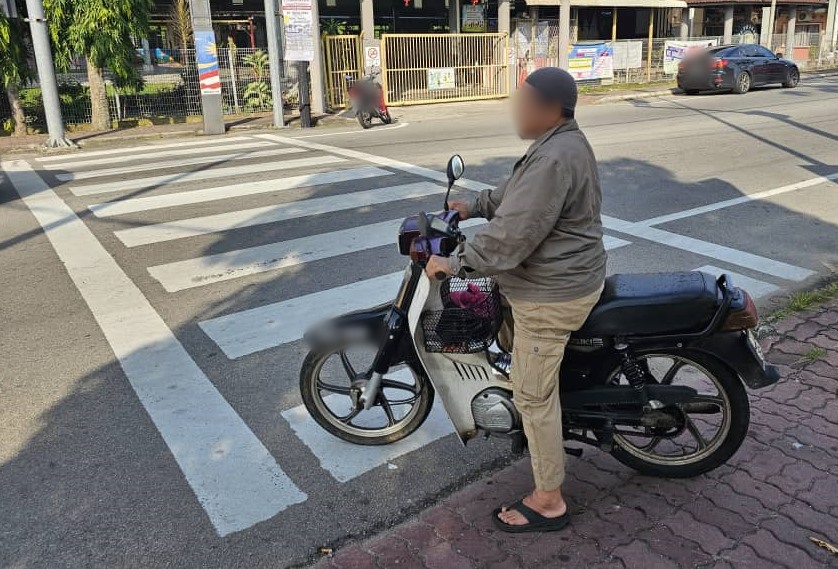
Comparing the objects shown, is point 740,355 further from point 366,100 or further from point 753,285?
point 366,100

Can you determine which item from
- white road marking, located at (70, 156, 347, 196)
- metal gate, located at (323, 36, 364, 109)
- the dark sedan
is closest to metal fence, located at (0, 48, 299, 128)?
metal gate, located at (323, 36, 364, 109)

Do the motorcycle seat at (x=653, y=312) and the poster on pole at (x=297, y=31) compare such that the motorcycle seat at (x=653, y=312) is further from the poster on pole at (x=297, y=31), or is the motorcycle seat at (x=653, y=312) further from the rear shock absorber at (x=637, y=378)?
the poster on pole at (x=297, y=31)

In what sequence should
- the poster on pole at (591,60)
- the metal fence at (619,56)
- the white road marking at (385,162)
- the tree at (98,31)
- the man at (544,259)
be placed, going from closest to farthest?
the man at (544,259), the white road marking at (385,162), the tree at (98,31), the metal fence at (619,56), the poster on pole at (591,60)

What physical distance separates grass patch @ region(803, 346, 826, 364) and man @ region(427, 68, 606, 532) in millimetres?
2369

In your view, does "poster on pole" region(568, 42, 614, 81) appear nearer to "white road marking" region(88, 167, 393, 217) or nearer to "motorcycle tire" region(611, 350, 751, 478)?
"white road marking" region(88, 167, 393, 217)

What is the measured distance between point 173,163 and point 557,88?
10373 mm

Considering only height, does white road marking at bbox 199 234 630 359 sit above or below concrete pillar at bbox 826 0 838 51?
below

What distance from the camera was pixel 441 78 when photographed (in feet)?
75.0

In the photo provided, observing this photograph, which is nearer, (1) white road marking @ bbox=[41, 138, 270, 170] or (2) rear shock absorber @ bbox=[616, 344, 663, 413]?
(2) rear shock absorber @ bbox=[616, 344, 663, 413]

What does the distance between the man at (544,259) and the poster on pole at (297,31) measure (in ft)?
50.6

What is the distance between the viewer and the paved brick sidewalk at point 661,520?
2855 mm

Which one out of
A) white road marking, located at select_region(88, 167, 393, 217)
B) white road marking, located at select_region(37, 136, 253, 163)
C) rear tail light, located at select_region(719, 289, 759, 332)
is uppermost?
rear tail light, located at select_region(719, 289, 759, 332)

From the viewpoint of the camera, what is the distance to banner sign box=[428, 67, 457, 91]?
22.7 metres

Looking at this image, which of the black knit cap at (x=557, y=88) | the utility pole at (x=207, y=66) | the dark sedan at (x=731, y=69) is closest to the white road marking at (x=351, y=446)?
the black knit cap at (x=557, y=88)
